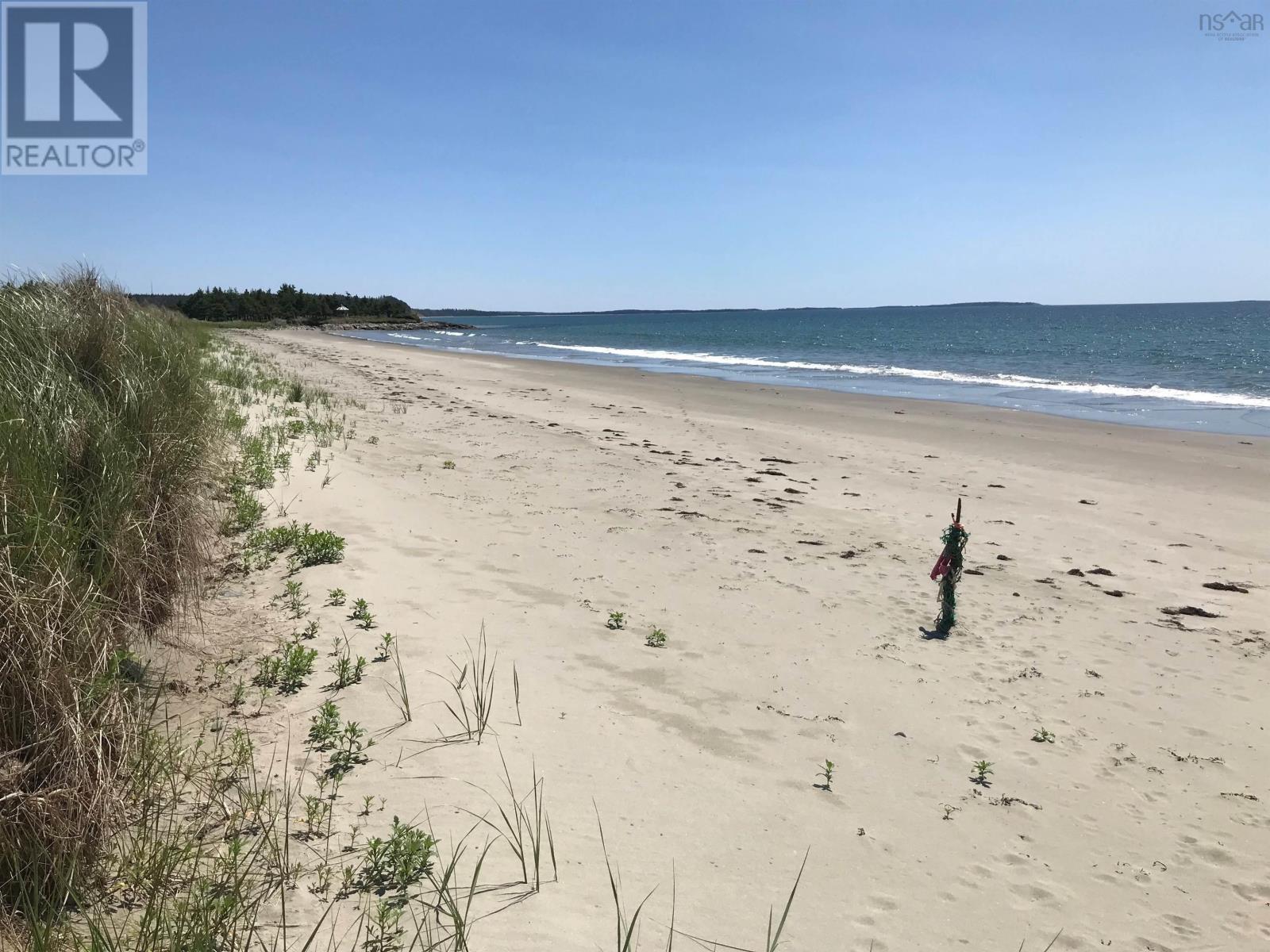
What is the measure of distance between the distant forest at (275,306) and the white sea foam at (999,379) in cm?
4981

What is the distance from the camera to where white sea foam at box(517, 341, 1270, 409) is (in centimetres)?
2206

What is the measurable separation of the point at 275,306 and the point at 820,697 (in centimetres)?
8809

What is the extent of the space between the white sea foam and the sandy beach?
577 inches

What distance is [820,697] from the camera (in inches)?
177

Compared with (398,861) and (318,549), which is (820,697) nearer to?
(398,861)

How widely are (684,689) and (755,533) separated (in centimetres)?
336

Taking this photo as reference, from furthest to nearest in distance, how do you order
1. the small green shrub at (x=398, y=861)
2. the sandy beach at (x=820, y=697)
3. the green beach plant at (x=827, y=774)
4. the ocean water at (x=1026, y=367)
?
the ocean water at (x=1026, y=367)
the green beach plant at (x=827, y=774)
the sandy beach at (x=820, y=697)
the small green shrub at (x=398, y=861)

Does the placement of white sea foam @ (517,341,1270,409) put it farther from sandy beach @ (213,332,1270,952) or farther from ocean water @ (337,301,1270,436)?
sandy beach @ (213,332,1270,952)

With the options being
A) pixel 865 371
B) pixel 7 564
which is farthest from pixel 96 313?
pixel 865 371

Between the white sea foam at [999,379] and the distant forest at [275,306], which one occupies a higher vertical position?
the distant forest at [275,306]

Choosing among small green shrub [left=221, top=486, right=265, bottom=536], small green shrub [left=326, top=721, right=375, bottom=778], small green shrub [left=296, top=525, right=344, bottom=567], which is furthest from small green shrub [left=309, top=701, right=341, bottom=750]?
small green shrub [left=221, top=486, right=265, bottom=536]

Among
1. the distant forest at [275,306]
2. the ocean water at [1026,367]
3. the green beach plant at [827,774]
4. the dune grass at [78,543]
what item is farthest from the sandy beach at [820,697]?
the distant forest at [275,306]

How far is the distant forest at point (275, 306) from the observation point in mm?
75438

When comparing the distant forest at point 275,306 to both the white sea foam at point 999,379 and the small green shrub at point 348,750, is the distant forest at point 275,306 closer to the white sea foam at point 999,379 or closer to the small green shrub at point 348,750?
the white sea foam at point 999,379
